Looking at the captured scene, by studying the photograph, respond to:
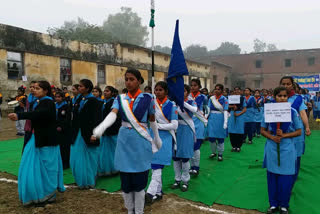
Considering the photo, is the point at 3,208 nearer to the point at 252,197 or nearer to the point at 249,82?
the point at 252,197

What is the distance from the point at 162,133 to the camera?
12.9 feet

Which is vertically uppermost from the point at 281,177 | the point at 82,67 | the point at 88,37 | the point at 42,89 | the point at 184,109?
the point at 88,37

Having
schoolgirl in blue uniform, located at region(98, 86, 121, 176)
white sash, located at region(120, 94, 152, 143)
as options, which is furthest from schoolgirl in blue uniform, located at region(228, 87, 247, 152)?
white sash, located at region(120, 94, 152, 143)

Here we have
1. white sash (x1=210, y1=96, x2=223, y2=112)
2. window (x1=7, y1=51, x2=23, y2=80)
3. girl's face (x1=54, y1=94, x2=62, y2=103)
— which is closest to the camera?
girl's face (x1=54, y1=94, x2=62, y2=103)

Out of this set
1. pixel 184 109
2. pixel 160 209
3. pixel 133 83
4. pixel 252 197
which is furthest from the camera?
pixel 184 109

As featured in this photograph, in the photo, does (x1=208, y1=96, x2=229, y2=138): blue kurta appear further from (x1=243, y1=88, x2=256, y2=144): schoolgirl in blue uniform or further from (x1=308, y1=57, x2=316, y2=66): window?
(x1=308, y1=57, x2=316, y2=66): window

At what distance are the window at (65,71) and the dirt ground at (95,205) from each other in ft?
43.6

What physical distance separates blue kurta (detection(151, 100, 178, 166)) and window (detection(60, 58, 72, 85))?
47.0 feet

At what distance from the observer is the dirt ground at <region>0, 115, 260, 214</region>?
A: 3681mm

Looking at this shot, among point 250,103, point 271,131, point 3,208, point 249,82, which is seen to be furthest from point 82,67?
point 249,82

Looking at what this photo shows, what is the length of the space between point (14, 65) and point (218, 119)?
12.5 meters

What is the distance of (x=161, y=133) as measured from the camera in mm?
3922

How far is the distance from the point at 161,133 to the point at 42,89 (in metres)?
1.81

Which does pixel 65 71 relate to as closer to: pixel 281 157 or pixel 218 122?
pixel 218 122
